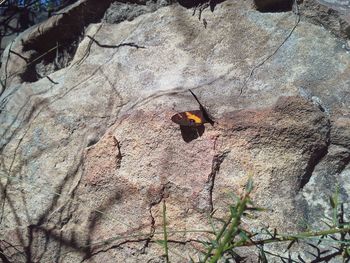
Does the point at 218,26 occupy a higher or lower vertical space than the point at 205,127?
higher

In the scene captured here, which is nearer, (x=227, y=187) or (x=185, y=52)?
(x=227, y=187)

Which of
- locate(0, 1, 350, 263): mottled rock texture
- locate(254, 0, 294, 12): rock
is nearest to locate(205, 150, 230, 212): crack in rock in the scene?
locate(0, 1, 350, 263): mottled rock texture

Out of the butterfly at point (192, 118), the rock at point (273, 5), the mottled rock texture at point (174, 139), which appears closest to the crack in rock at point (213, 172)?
the mottled rock texture at point (174, 139)

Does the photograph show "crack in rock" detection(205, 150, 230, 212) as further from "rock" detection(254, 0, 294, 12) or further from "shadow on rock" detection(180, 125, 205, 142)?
"rock" detection(254, 0, 294, 12)

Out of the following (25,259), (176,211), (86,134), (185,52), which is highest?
(185,52)

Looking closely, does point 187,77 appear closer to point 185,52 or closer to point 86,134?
point 185,52

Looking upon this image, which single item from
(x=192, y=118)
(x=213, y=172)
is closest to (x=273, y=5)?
(x=192, y=118)

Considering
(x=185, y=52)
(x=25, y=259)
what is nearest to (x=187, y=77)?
(x=185, y=52)
